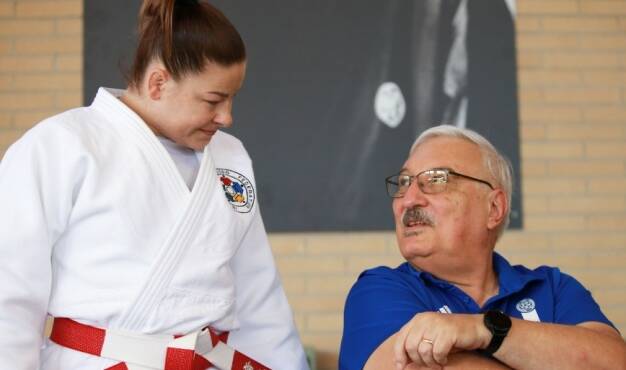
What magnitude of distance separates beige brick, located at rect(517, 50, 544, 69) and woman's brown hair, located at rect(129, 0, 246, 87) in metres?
2.03

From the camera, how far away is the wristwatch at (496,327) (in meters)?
1.69

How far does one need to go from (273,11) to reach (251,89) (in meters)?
0.34

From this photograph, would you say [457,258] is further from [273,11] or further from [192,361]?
[273,11]

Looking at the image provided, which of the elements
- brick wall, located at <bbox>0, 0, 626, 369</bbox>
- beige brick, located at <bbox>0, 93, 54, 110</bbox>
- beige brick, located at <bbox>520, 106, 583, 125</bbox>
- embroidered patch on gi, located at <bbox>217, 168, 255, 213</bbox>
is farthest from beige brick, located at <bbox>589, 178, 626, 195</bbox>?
beige brick, located at <bbox>0, 93, 54, 110</bbox>

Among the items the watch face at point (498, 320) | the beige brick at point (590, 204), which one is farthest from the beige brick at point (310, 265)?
the watch face at point (498, 320)

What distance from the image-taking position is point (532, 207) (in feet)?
11.8

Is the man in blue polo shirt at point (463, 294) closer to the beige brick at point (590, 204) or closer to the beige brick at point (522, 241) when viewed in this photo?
the beige brick at point (522, 241)

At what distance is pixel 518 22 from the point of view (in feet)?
11.9

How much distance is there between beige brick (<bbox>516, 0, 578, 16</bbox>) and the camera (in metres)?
3.65

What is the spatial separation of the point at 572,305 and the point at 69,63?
2375mm

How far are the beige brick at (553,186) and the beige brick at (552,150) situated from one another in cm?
10

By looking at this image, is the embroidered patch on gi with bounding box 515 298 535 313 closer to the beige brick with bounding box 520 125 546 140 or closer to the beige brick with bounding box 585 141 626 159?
the beige brick with bounding box 520 125 546 140

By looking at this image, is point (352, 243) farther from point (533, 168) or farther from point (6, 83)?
point (6, 83)

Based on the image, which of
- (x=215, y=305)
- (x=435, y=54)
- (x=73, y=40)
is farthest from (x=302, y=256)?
(x=215, y=305)
